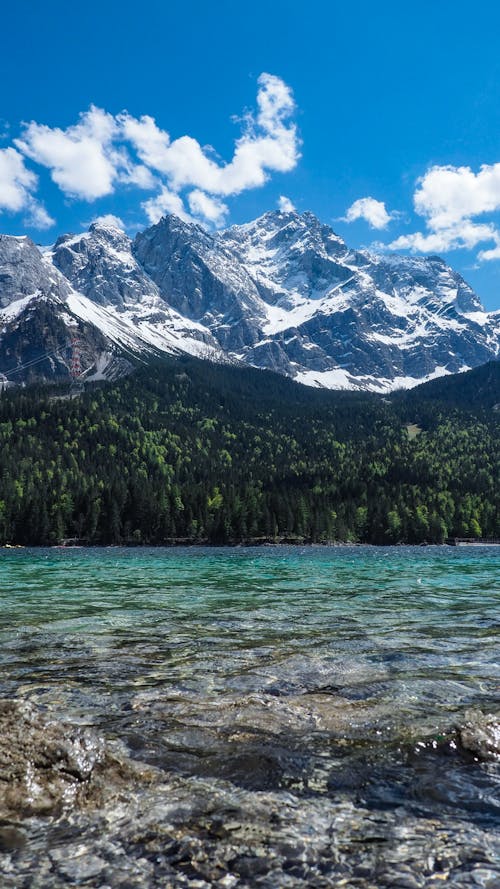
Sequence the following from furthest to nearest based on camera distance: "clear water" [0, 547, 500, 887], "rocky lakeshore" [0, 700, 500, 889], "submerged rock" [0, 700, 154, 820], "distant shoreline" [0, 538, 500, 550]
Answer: "distant shoreline" [0, 538, 500, 550] → "submerged rock" [0, 700, 154, 820] → "clear water" [0, 547, 500, 887] → "rocky lakeshore" [0, 700, 500, 889]

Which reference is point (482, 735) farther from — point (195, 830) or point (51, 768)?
point (51, 768)

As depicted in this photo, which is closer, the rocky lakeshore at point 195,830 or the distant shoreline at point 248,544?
the rocky lakeshore at point 195,830

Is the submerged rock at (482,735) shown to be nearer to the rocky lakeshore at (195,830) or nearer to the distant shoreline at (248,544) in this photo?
the rocky lakeshore at (195,830)

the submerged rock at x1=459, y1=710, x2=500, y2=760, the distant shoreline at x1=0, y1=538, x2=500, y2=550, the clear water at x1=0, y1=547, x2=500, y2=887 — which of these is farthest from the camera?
the distant shoreline at x1=0, y1=538, x2=500, y2=550

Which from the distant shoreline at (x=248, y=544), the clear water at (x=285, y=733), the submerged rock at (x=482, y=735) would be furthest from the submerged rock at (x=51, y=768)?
the distant shoreline at (x=248, y=544)

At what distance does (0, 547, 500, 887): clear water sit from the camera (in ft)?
23.9

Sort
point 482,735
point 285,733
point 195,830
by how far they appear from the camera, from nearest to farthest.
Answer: point 195,830 < point 482,735 < point 285,733

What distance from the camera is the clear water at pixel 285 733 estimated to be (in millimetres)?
7297

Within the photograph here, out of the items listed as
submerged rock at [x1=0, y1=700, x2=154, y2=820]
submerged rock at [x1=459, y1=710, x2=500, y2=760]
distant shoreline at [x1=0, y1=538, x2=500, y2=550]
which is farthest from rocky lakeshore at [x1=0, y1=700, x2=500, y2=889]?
distant shoreline at [x1=0, y1=538, x2=500, y2=550]

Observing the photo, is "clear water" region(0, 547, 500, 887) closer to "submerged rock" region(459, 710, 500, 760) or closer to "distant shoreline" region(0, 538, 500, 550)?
"submerged rock" region(459, 710, 500, 760)

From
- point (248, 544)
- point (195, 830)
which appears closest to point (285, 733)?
point (195, 830)

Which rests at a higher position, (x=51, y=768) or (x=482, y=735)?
(x=51, y=768)

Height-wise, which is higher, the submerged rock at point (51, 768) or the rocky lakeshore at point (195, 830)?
the submerged rock at point (51, 768)

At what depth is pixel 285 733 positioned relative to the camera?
11.6 meters
